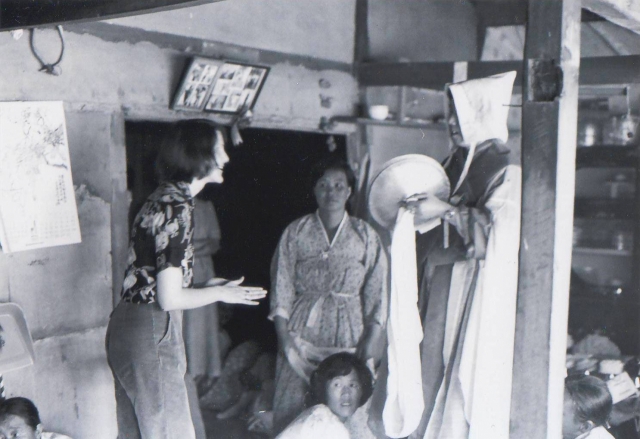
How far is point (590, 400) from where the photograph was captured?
146 inches

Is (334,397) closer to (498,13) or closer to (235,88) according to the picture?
(235,88)

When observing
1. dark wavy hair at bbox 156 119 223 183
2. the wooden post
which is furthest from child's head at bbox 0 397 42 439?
the wooden post

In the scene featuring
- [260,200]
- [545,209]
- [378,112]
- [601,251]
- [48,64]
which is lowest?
[601,251]

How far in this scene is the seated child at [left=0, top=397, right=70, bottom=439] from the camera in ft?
9.73

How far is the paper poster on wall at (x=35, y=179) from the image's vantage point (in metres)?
3.32

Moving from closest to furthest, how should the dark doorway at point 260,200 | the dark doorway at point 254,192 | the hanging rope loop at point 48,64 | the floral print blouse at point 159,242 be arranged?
1. the floral print blouse at point 159,242
2. the hanging rope loop at point 48,64
3. the dark doorway at point 254,192
4. the dark doorway at point 260,200

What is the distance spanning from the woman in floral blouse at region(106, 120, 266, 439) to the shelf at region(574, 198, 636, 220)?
13.7 feet

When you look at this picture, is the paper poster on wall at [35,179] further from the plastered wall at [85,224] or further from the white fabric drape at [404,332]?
the white fabric drape at [404,332]

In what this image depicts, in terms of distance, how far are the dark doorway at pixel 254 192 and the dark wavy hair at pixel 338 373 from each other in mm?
1851

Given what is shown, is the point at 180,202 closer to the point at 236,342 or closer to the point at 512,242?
the point at 512,242

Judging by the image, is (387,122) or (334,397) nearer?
(334,397)

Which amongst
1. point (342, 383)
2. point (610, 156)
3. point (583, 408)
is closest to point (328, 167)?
point (342, 383)

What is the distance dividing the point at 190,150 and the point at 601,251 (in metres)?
4.40

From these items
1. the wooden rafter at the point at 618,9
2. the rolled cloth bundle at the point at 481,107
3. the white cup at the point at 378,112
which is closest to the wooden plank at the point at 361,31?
the white cup at the point at 378,112
